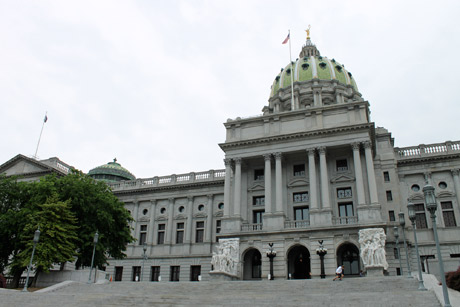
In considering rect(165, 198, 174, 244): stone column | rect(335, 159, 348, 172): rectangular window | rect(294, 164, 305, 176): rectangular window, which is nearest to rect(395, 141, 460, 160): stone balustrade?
rect(335, 159, 348, 172): rectangular window

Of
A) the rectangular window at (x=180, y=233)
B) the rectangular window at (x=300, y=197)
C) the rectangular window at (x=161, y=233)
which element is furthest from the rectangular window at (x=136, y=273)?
the rectangular window at (x=300, y=197)

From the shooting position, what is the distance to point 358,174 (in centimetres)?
3997

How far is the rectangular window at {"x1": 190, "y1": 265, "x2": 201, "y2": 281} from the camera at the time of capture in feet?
166

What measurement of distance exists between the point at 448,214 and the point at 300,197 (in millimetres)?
15651

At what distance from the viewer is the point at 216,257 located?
1503 inches

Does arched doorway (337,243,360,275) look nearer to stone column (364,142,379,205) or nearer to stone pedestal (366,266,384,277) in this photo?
stone pedestal (366,266,384,277)

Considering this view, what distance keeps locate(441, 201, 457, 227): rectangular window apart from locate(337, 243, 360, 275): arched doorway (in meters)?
11.5

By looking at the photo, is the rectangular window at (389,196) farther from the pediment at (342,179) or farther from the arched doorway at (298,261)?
the arched doorway at (298,261)

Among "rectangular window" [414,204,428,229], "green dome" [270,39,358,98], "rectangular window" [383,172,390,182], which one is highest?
"green dome" [270,39,358,98]

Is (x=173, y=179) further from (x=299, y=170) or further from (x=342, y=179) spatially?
(x=342, y=179)

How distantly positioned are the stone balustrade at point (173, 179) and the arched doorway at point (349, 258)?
20.2 m

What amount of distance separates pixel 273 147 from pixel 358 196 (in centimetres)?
1036

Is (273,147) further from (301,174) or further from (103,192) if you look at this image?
(103,192)

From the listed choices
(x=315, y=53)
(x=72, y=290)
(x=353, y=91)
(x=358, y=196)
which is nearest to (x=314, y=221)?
(x=358, y=196)
